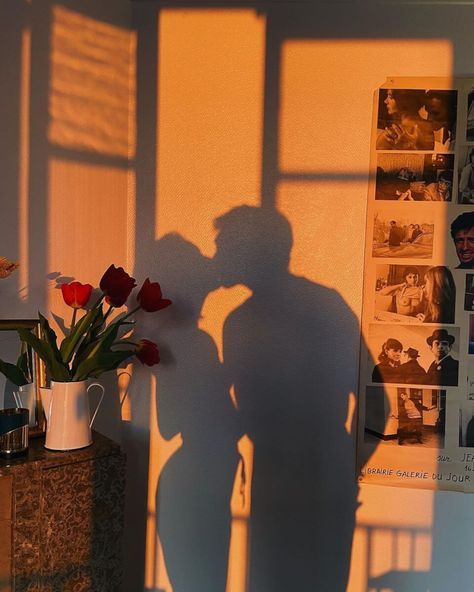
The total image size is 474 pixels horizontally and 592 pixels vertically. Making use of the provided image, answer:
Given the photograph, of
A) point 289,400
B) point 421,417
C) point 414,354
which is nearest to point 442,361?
point 414,354

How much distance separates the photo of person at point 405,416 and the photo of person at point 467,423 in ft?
0.19

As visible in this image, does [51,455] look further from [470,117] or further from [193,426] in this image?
[470,117]

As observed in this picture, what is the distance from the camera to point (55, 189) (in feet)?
5.56

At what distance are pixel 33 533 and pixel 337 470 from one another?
1004 millimetres

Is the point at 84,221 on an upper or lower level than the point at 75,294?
upper

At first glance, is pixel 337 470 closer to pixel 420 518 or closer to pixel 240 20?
pixel 420 518

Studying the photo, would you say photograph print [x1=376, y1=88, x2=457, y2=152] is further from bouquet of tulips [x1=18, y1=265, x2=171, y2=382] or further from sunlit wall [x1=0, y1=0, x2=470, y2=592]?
bouquet of tulips [x1=18, y1=265, x2=171, y2=382]

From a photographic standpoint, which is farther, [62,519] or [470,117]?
[470,117]

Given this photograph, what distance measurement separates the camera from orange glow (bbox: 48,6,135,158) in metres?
1.68

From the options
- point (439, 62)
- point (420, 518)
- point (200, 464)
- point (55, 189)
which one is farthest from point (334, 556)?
point (439, 62)

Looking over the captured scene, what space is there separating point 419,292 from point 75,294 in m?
1.13

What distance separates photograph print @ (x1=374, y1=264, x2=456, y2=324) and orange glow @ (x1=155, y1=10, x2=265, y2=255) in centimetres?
54

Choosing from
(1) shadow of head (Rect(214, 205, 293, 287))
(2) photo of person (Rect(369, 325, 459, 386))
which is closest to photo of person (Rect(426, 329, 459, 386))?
(2) photo of person (Rect(369, 325, 459, 386))

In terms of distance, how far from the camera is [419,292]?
1814mm
